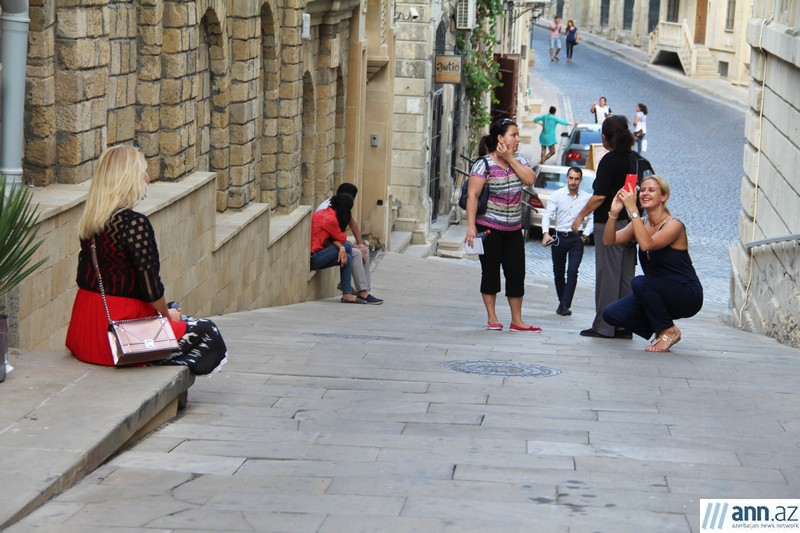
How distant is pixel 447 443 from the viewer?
241 inches

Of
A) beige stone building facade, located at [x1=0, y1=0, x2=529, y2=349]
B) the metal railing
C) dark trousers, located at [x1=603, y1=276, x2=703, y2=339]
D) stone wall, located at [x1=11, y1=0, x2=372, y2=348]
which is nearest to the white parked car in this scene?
beige stone building facade, located at [x1=0, y1=0, x2=529, y2=349]

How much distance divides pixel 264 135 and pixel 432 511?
1066 cm

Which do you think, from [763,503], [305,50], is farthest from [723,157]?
[763,503]

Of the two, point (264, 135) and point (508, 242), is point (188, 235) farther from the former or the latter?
point (264, 135)

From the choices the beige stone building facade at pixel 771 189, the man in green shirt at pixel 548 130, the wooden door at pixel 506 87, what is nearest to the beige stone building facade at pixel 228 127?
the beige stone building facade at pixel 771 189

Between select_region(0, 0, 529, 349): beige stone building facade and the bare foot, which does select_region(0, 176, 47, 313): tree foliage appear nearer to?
select_region(0, 0, 529, 349): beige stone building facade

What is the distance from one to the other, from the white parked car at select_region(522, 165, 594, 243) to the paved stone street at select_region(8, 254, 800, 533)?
15.5 meters

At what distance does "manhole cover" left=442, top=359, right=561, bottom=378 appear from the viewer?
855 centimetres

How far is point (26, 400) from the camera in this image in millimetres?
5734

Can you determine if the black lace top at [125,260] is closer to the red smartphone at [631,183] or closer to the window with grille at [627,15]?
the red smartphone at [631,183]

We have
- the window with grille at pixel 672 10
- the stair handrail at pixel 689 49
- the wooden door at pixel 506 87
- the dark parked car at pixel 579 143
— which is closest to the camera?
the dark parked car at pixel 579 143

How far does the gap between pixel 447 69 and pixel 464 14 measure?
3.81 metres

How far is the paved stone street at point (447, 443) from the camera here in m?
4.77

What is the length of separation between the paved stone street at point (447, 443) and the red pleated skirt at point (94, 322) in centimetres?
21
